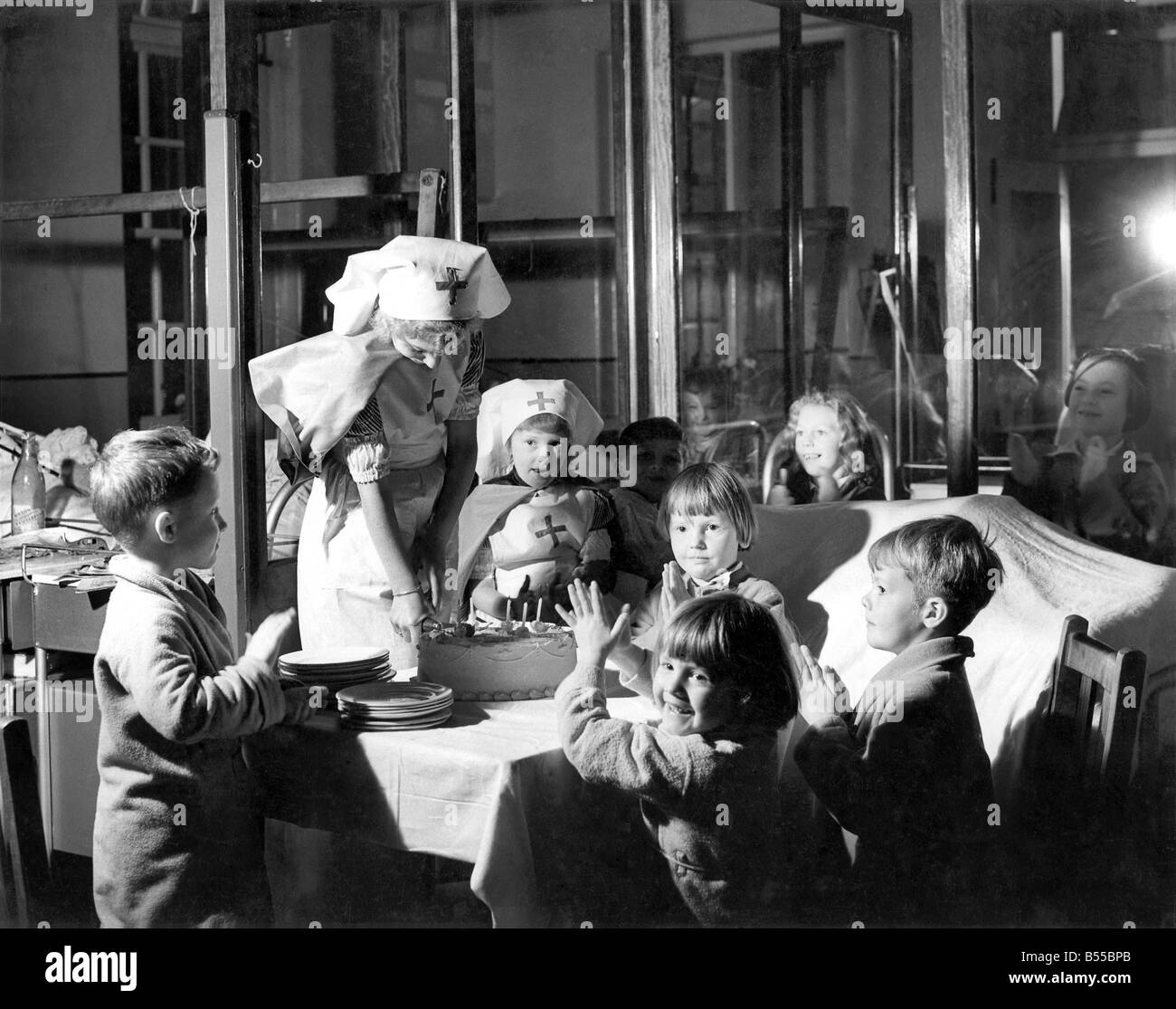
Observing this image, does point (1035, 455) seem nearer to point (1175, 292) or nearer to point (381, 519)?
point (1175, 292)

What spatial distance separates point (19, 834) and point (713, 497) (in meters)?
1.27

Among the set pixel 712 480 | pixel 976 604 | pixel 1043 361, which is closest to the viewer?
pixel 976 604

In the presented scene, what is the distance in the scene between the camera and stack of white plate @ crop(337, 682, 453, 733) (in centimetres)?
202

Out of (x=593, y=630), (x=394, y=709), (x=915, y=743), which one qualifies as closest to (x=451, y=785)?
(x=394, y=709)

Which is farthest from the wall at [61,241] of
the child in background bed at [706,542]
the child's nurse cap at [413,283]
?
the child in background bed at [706,542]

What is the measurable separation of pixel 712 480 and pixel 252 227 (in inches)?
34.7

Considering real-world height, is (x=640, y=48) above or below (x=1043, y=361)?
above

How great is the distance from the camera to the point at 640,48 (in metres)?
2.96

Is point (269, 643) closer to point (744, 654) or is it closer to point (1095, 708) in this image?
point (744, 654)

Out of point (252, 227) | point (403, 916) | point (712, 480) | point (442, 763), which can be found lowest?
point (403, 916)

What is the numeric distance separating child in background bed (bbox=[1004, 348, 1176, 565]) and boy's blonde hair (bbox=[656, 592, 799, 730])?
2.72ft

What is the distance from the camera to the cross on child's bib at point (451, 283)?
2.37 metres

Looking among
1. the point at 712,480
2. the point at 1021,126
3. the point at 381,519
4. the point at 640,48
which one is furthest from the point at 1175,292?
the point at 381,519

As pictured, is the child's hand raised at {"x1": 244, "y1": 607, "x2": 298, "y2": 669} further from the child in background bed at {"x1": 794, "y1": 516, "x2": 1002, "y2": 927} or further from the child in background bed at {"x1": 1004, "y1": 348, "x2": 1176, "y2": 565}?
the child in background bed at {"x1": 1004, "y1": 348, "x2": 1176, "y2": 565}
